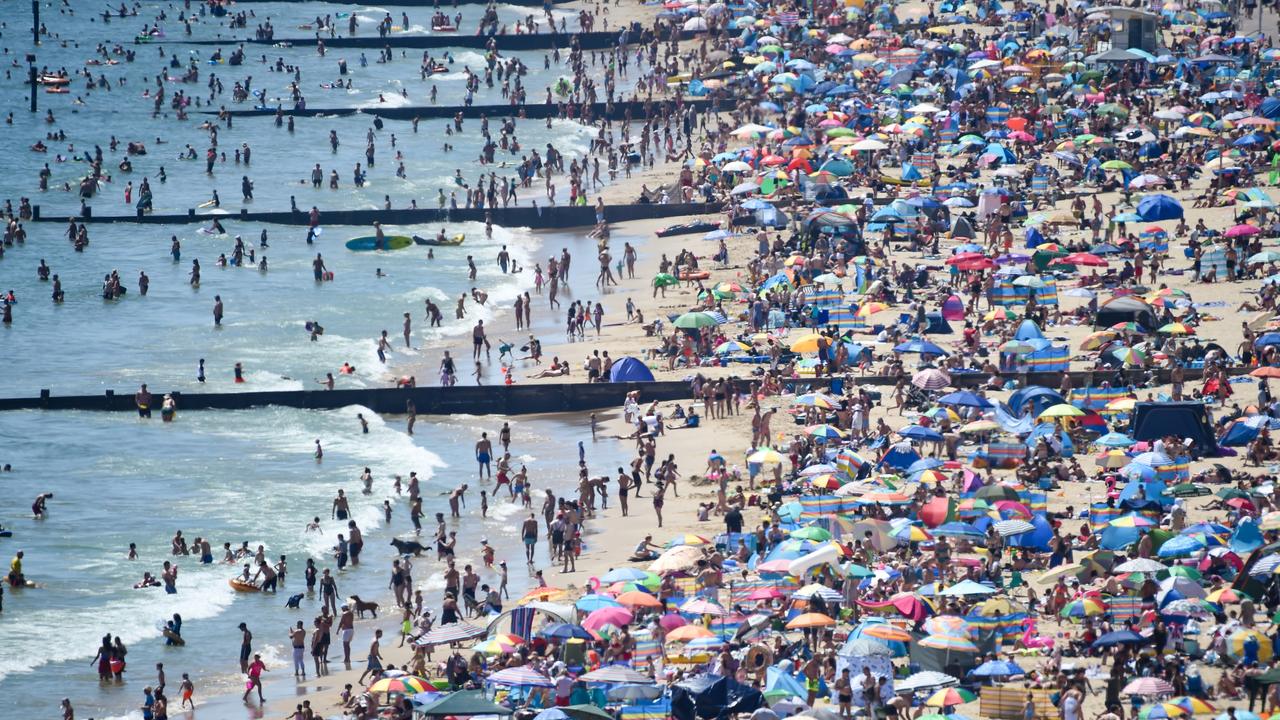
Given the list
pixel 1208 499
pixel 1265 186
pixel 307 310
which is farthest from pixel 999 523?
pixel 307 310

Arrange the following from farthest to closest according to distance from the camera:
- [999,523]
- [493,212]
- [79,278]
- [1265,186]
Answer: [493,212]
[79,278]
[1265,186]
[999,523]

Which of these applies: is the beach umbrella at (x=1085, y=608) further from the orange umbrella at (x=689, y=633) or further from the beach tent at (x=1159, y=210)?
the beach tent at (x=1159, y=210)

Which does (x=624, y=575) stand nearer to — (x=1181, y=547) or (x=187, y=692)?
(x=187, y=692)

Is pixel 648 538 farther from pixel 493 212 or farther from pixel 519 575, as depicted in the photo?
pixel 493 212

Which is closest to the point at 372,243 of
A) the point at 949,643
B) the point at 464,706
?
the point at 464,706

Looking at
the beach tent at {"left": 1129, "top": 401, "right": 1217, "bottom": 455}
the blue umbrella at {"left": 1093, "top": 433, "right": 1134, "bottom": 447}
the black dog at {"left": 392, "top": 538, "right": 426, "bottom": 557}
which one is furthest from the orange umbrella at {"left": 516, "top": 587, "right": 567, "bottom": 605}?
the beach tent at {"left": 1129, "top": 401, "right": 1217, "bottom": 455}

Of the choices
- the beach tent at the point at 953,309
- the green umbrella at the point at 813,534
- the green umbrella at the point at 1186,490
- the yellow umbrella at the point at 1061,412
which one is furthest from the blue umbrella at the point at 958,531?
the beach tent at the point at 953,309

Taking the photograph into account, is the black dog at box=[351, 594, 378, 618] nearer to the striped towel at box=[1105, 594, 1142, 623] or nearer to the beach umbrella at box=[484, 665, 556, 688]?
the beach umbrella at box=[484, 665, 556, 688]

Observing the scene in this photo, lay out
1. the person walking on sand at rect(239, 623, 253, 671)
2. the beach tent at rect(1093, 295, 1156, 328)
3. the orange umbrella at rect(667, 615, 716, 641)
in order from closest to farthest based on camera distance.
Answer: the orange umbrella at rect(667, 615, 716, 641)
the person walking on sand at rect(239, 623, 253, 671)
the beach tent at rect(1093, 295, 1156, 328)
